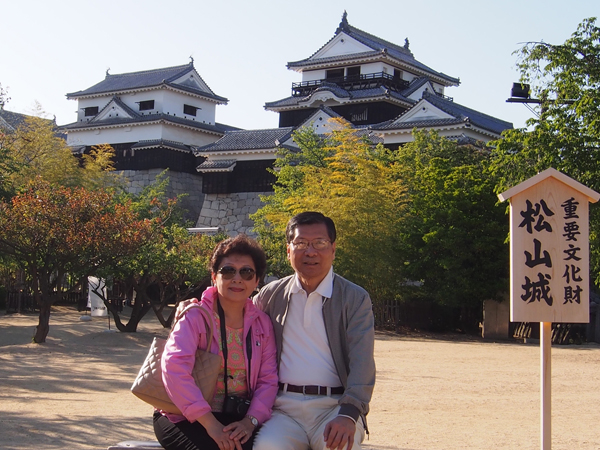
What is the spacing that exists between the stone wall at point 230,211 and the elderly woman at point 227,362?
26166 millimetres

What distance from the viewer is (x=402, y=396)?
8.80 metres

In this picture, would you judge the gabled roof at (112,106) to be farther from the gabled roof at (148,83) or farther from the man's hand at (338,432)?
the man's hand at (338,432)

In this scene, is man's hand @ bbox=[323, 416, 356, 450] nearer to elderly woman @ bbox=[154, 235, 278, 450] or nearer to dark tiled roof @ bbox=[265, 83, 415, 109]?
elderly woman @ bbox=[154, 235, 278, 450]

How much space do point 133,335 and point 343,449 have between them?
43.3 ft

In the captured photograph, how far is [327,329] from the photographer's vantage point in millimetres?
3574

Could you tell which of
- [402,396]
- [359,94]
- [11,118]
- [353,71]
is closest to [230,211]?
[359,94]

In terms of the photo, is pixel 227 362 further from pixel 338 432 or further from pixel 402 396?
pixel 402 396

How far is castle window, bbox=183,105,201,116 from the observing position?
35.1m

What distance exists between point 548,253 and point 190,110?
31317mm

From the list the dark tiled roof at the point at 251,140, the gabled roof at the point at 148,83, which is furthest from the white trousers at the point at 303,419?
the gabled roof at the point at 148,83

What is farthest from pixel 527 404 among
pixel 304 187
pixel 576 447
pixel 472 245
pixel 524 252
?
pixel 304 187

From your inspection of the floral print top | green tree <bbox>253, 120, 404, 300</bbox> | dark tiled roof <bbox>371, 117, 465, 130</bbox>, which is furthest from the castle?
the floral print top

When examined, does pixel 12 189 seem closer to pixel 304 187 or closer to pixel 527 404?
pixel 304 187

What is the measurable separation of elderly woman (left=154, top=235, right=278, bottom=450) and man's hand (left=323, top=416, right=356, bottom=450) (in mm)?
312
